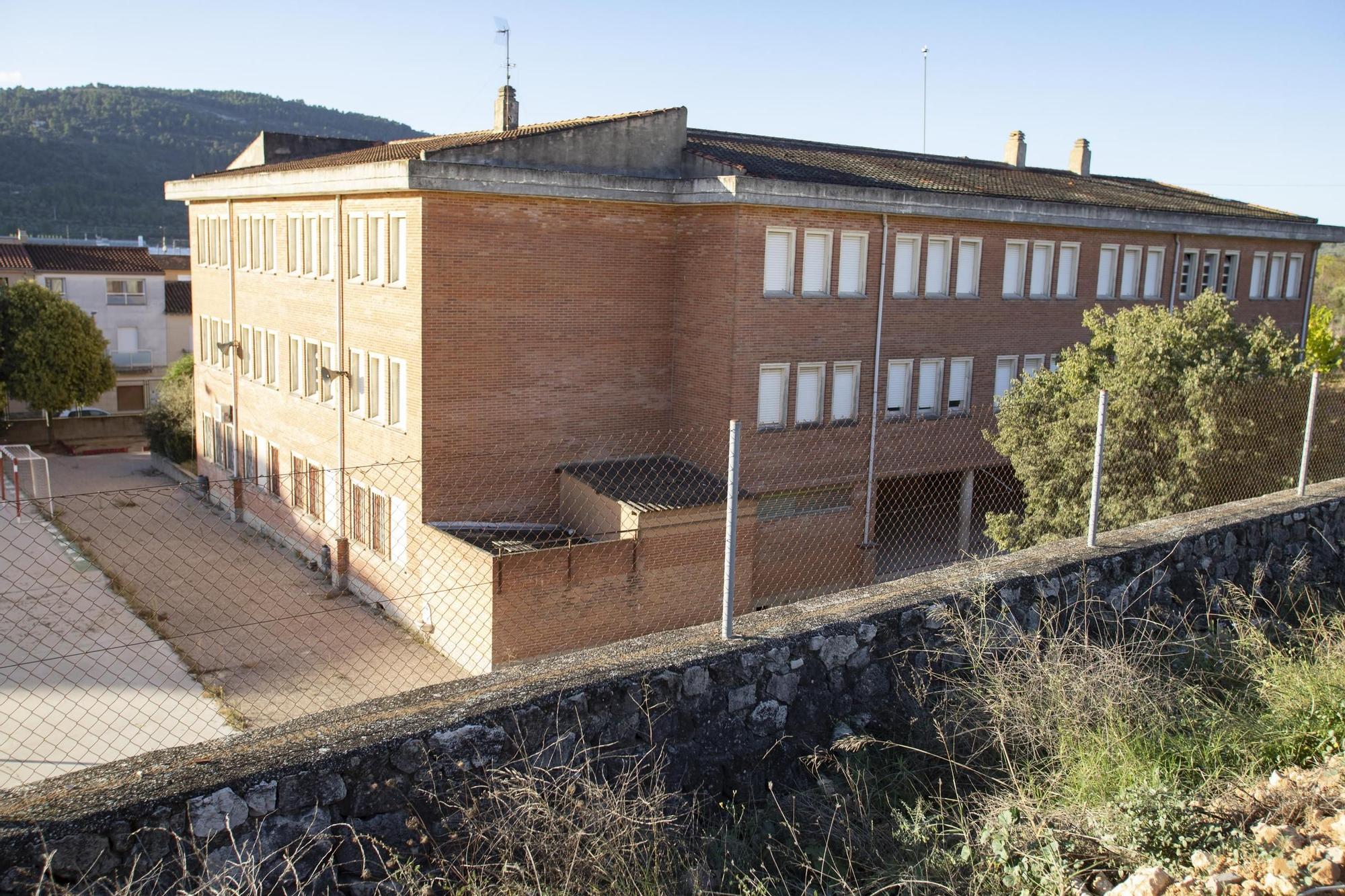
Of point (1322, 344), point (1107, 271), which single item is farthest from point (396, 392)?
point (1322, 344)

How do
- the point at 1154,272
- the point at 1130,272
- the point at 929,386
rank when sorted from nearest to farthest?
the point at 929,386
the point at 1130,272
the point at 1154,272

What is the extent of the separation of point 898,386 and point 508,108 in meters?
10.5

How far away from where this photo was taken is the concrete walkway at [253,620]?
14938mm

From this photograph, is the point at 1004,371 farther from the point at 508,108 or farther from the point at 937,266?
the point at 508,108

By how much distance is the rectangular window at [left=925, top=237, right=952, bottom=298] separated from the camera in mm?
20469

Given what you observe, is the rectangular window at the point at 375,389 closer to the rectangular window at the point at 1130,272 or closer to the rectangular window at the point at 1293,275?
the rectangular window at the point at 1130,272

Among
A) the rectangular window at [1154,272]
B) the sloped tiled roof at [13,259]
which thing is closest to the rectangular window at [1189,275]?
the rectangular window at [1154,272]

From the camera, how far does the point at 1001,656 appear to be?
507 cm

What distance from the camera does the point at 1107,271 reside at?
23.8m

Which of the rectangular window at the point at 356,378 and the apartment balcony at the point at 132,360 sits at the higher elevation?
the rectangular window at the point at 356,378

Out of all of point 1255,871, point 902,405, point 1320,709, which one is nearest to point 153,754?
point 1255,871

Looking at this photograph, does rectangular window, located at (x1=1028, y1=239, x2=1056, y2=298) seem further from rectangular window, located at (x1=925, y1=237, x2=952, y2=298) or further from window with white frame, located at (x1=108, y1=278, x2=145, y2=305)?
window with white frame, located at (x1=108, y1=278, x2=145, y2=305)

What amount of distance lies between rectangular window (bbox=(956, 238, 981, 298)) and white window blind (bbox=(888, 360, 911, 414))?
2062 millimetres

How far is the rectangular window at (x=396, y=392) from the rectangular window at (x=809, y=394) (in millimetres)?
6973
